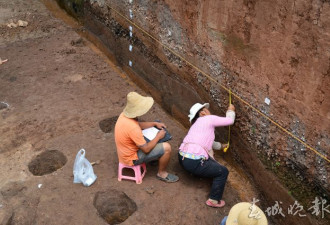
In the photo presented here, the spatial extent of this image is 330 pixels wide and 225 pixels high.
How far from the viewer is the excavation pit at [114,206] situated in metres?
4.14

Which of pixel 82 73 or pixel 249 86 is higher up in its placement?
pixel 249 86

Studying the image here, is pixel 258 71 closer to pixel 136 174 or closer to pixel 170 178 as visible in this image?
pixel 170 178

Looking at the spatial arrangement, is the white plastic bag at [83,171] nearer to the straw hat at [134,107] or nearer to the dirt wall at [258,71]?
the straw hat at [134,107]

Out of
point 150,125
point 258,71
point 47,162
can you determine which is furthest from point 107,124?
point 258,71

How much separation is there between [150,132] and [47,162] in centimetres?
145

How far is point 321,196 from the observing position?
3.70m

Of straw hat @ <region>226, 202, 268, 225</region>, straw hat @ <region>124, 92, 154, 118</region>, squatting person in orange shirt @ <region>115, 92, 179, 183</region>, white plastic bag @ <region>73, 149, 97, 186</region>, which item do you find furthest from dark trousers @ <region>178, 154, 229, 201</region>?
white plastic bag @ <region>73, 149, 97, 186</region>

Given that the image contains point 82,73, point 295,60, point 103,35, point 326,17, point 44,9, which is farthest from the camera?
point 44,9

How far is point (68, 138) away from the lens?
5180 mm

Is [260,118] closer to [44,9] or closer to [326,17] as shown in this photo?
[326,17]

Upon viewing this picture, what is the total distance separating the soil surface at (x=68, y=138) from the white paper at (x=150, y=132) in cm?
55

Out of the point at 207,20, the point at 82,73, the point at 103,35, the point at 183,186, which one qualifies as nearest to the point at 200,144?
the point at 183,186

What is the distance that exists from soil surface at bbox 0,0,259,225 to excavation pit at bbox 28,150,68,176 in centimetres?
1

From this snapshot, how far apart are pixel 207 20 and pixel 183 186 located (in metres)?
2.02
